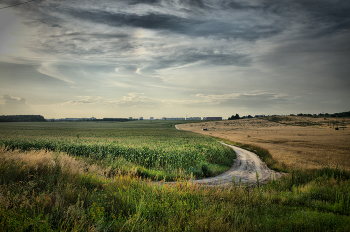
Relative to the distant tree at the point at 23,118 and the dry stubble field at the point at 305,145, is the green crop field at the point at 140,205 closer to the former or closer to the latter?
the dry stubble field at the point at 305,145

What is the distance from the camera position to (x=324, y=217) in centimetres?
695

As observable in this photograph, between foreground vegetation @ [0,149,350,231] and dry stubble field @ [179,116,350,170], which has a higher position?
foreground vegetation @ [0,149,350,231]

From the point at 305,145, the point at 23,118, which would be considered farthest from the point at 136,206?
the point at 23,118

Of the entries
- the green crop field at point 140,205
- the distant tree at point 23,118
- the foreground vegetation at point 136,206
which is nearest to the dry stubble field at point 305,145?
the green crop field at point 140,205

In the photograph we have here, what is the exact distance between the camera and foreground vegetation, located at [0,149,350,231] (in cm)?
533

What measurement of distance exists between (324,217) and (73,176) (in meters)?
11.6

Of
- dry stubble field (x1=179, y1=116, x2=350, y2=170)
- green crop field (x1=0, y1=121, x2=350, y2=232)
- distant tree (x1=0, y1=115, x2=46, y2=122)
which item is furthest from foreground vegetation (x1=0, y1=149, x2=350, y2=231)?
distant tree (x1=0, y1=115, x2=46, y2=122)

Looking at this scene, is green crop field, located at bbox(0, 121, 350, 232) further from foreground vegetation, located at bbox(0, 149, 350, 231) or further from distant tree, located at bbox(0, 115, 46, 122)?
distant tree, located at bbox(0, 115, 46, 122)

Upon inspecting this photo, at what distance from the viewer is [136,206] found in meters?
6.06

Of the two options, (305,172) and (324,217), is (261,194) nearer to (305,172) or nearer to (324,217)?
(324,217)

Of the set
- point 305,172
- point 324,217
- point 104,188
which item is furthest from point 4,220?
point 305,172

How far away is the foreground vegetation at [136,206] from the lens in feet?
17.5

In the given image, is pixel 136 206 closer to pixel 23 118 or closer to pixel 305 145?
pixel 305 145

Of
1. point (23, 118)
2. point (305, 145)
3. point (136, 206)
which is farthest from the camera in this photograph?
point (23, 118)
